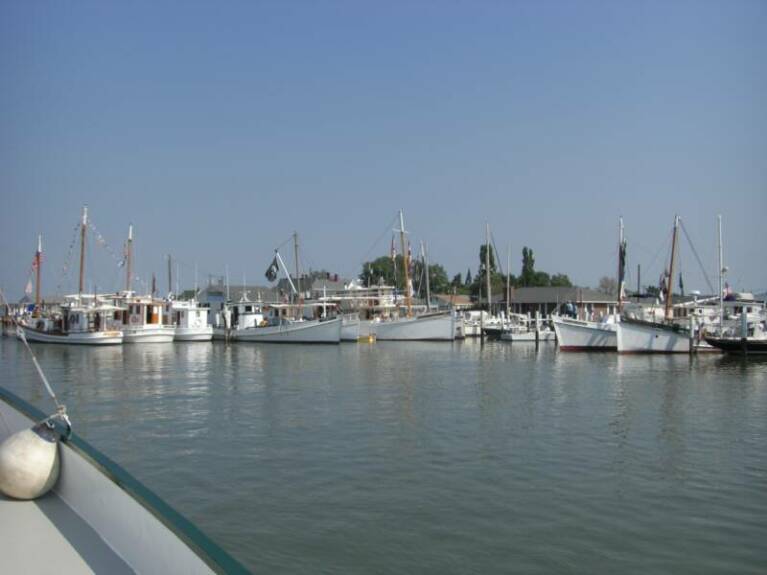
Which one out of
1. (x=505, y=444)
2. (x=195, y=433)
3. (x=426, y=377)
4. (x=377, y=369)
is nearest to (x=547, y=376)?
(x=426, y=377)

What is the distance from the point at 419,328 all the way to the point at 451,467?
50976 millimetres

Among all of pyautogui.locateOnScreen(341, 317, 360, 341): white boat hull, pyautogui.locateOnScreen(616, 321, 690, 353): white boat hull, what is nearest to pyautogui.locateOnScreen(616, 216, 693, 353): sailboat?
pyautogui.locateOnScreen(616, 321, 690, 353): white boat hull

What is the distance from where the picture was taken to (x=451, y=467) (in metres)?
13.3

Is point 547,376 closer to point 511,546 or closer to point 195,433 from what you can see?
point 195,433

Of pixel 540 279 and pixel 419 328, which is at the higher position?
pixel 540 279

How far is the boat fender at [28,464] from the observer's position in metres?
6.38

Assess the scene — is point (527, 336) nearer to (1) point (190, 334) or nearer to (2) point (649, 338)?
(2) point (649, 338)

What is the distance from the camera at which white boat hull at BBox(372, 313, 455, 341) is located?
6381 centimetres

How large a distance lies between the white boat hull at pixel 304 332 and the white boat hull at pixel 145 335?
8953mm

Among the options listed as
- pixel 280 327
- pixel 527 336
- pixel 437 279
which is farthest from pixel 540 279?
pixel 280 327

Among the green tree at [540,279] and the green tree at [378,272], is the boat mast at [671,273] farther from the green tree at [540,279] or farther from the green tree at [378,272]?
the green tree at [378,272]

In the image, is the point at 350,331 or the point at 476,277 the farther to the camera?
the point at 476,277

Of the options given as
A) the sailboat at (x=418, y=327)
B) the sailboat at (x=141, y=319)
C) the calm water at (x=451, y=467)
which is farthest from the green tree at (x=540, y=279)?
the calm water at (x=451, y=467)

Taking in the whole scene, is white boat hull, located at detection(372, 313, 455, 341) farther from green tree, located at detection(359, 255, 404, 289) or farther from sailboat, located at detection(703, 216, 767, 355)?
green tree, located at detection(359, 255, 404, 289)
